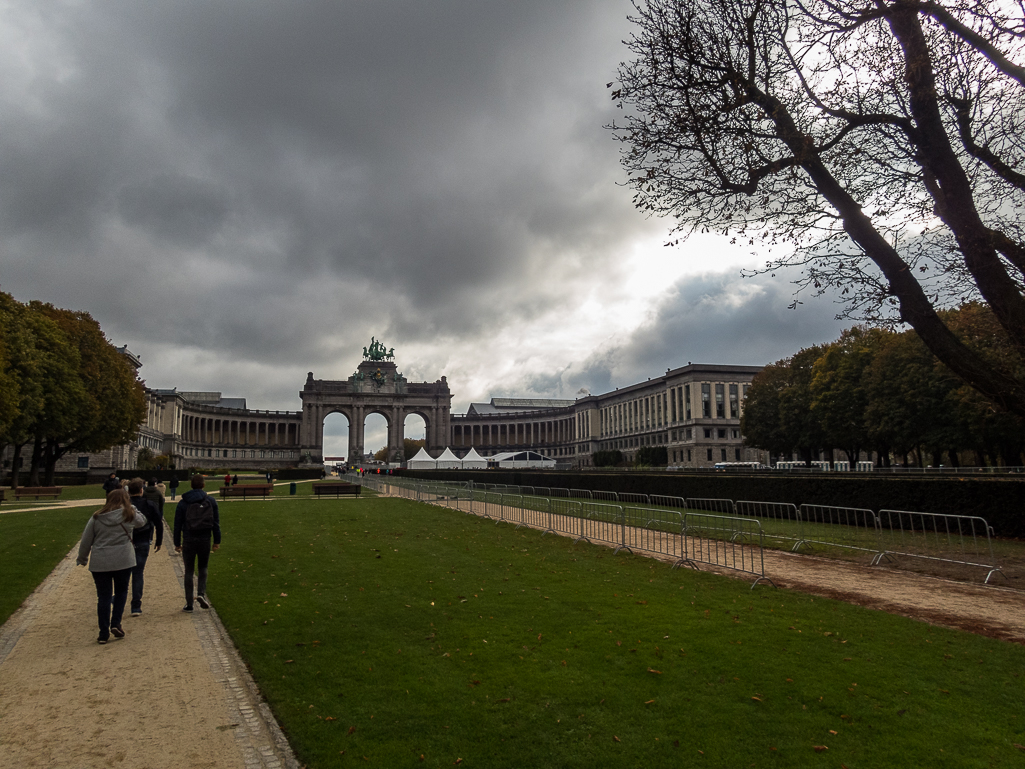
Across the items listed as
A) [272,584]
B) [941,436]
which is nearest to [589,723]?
[272,584]

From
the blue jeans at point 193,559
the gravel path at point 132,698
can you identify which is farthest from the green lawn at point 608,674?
the blue jeans at point 193,559

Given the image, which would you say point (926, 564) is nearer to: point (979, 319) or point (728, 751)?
point (979, 319)

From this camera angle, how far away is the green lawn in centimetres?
479

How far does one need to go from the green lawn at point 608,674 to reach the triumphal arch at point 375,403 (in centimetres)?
12196

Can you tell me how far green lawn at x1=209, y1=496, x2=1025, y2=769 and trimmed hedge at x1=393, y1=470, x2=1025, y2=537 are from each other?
11.2 metres

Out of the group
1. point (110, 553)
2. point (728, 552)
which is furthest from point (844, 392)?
point (110, 553)

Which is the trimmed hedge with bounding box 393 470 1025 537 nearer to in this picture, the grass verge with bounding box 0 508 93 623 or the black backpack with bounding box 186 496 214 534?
the black backpack with bounding box 186 496 214 534

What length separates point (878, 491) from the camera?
2028cm

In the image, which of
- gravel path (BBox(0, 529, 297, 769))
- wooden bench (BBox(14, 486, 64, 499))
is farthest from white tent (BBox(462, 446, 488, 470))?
gravel path (BBox(0, 529, 297, 769))

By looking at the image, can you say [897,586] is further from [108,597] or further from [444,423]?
[444,423]

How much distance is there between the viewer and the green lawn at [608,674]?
4.79m

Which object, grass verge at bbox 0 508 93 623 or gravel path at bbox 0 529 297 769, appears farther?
grass verge at bbox 0 508 93 623

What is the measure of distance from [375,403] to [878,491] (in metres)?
122

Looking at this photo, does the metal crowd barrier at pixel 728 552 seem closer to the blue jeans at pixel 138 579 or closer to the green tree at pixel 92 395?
the blue jeans at pixel 138 579
